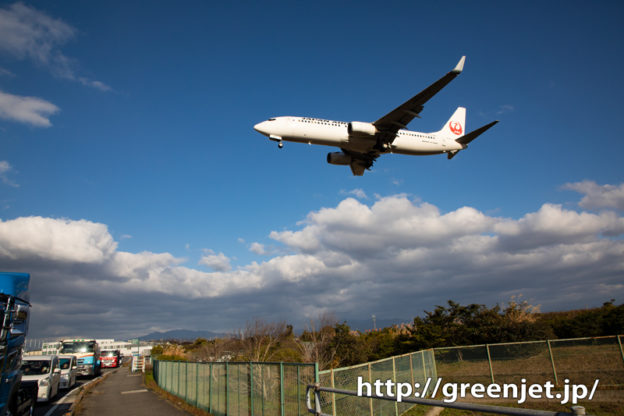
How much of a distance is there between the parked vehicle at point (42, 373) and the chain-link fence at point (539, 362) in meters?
18.4

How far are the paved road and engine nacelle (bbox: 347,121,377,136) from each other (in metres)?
15.5

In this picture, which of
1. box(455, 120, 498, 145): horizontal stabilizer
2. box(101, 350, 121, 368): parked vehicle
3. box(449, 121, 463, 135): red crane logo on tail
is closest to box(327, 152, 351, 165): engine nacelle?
box(455, 120, 498, 145): horizontal stabilizer

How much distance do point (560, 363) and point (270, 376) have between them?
1481 centimetres

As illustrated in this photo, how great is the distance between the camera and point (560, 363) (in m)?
17.3

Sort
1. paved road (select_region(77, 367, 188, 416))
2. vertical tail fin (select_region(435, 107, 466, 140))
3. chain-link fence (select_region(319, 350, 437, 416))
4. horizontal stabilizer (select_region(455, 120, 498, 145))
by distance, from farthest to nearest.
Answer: vertical tail fin (select_region(435, 107, 466, 140)) → horizontal stabilizer (select_region(455, 120, 498, 145)) → paved road (select_region(77, 367, 188, 416)) → chain-link fence (select_region(319, 350, 437, 416))

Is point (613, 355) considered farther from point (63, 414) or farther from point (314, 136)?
point (63, 414)

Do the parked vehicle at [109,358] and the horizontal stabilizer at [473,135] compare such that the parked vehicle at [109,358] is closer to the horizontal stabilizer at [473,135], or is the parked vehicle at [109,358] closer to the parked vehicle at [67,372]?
the parked vehicle at [67,372]

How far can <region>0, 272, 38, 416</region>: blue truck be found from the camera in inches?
290

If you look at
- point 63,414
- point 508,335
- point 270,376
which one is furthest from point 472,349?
point 63,414

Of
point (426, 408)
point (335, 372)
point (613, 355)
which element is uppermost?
point (335, 372)

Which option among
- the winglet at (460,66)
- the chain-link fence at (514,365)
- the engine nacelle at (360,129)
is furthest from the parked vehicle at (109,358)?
the winglet at (460,66)

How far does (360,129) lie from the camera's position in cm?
2036

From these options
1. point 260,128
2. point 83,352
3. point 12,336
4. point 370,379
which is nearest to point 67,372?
point 83,352

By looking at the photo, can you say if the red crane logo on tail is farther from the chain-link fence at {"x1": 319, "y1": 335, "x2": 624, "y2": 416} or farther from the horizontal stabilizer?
the chain-link fence at {"x1": 319, "y1": 335, "x2": 624, "y2": 416}
